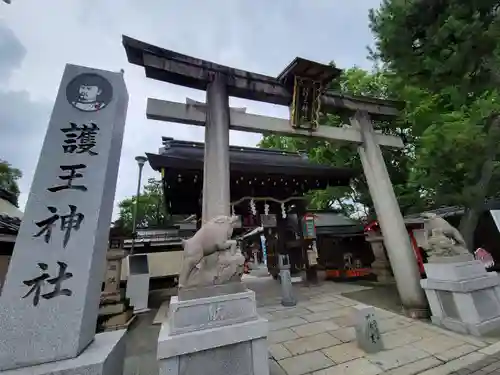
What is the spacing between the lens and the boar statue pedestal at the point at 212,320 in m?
2.71

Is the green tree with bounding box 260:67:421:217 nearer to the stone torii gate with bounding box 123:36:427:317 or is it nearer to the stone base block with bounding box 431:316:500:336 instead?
the stone torii gate with bounding box 123:36:427:317

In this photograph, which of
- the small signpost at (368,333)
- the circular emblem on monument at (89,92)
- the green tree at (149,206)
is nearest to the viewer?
the circular emblem on monument at (89,92)

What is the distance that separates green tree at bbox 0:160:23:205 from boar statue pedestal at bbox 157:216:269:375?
19.0m

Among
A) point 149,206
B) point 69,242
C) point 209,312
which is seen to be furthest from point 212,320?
point 149,206

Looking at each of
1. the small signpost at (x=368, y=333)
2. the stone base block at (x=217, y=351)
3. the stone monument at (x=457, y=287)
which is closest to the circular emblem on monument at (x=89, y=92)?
the stone base block at (x=217, y=351)

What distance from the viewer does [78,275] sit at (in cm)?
227

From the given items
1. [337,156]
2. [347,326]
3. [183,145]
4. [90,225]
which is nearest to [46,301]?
[90,225]

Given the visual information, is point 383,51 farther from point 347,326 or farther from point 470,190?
point 347,326

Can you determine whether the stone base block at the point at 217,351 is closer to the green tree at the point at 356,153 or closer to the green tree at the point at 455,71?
the green tree at the point at 455,71

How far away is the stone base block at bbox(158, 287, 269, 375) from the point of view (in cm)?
267

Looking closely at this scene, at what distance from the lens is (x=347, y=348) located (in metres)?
3.96

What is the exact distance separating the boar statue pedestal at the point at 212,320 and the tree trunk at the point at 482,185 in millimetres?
6554

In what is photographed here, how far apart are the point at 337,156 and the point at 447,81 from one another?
6.22 m

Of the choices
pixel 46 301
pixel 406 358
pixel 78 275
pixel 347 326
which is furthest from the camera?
pixel 347 326
